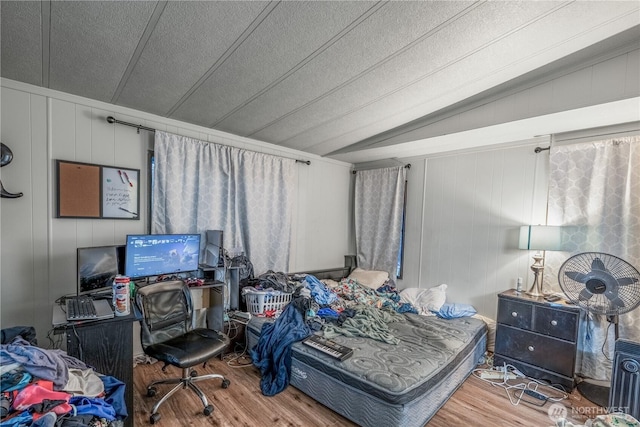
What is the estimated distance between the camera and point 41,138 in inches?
85.5

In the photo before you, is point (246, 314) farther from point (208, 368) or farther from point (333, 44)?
point (333, 44)

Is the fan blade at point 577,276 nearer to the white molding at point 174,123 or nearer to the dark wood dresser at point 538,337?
the dark wood dresser at point 538,337

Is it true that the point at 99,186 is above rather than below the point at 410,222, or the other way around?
above

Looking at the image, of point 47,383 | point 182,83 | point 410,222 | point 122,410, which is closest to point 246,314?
point 122,410

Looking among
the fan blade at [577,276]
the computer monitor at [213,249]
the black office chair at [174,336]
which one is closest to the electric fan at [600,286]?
the fan blade at [577,276]

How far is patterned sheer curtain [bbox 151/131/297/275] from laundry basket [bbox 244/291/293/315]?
584 mm

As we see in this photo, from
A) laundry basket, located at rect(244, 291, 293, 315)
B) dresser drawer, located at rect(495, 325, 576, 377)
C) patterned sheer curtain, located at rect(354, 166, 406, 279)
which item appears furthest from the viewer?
patterned sheer curtain, located at rect(354, 166, 406, 279)

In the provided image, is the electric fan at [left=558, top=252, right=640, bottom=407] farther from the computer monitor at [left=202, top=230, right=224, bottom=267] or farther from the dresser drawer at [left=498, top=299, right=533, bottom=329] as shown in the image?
the computer monitor at [left=202, top=230, right=224, bottom=267]

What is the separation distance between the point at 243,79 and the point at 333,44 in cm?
74

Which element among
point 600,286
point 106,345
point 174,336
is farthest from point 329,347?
point 600,286

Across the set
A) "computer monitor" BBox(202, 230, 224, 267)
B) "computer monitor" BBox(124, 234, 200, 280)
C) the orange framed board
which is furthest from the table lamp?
the orange framed board

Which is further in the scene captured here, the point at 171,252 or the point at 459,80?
the point at 171,252

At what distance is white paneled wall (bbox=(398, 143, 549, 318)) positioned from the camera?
9.51ft

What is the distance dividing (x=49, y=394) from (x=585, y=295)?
336cm
